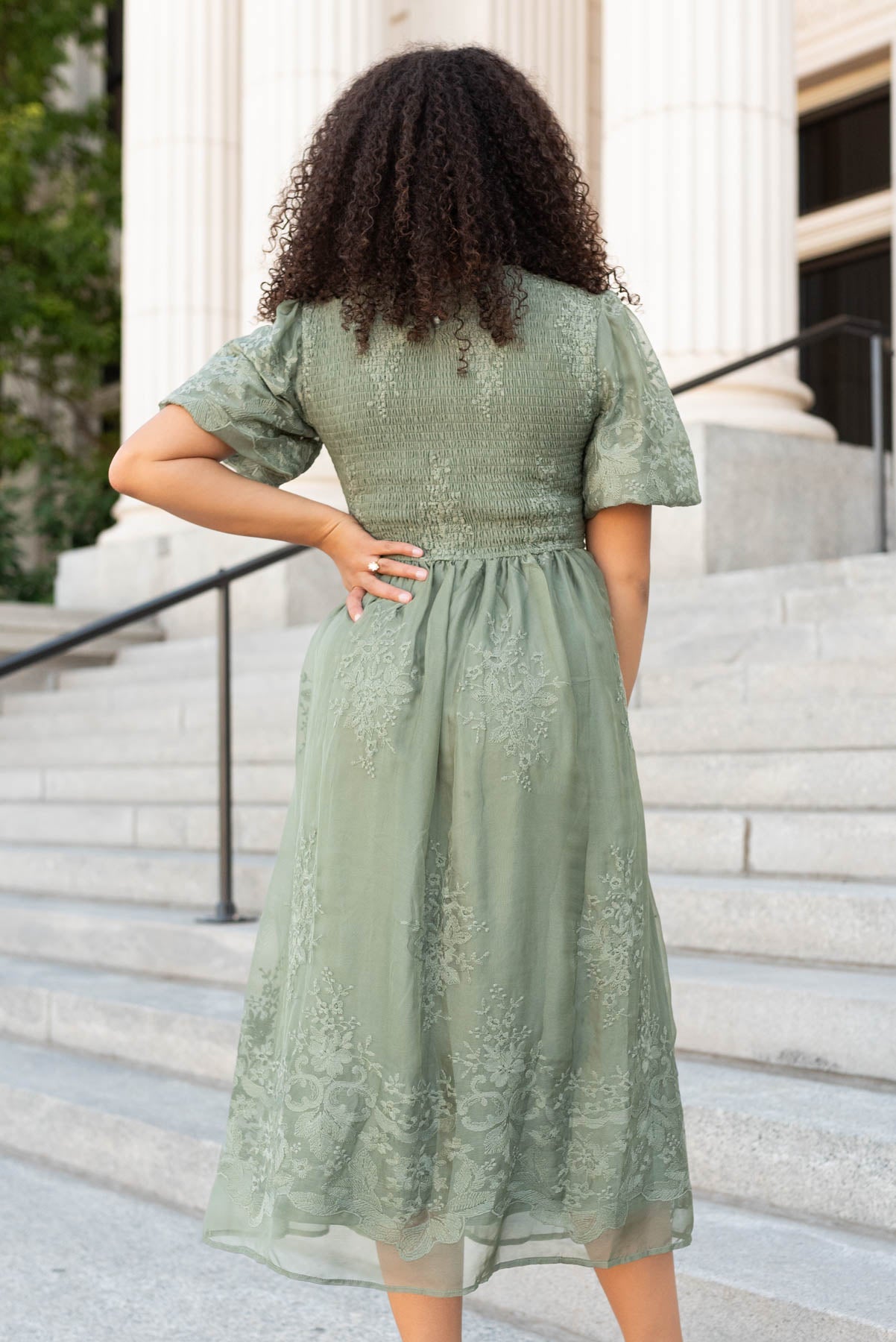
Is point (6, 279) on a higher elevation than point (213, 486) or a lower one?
higher

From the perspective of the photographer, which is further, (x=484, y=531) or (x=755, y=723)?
(x=755, y=723)

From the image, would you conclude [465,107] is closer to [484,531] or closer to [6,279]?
[484,531]

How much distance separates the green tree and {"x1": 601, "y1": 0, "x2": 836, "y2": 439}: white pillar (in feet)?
26.7

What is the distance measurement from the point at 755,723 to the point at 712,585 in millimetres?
2072

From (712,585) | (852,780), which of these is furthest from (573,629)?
(712,585)

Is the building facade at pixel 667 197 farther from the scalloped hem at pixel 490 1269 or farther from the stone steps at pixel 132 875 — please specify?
the scalloped hem at pixel 490 1269

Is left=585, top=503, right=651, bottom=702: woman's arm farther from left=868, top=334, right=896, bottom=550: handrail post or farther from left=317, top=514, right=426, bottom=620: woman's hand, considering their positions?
left=868, top=334, right=896, bottom=550: handrail post

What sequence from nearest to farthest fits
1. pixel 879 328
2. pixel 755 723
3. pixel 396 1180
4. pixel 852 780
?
pixel 396 1180, pixel 852 780, pixel 755 723, pixel 879 328

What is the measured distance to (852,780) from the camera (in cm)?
448

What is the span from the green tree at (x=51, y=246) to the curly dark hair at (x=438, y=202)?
13419 mm

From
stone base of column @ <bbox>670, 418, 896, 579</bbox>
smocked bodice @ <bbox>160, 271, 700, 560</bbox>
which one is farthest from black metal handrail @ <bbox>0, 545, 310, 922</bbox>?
smocked bodice @ <bbox>160, 271, 700, 560</bbox>

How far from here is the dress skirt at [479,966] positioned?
2.04 metres

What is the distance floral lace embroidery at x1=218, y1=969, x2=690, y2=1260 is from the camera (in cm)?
204

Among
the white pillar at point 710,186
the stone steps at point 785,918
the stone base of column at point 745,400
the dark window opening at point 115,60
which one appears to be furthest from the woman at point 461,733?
the dark window opening at point 115,60
